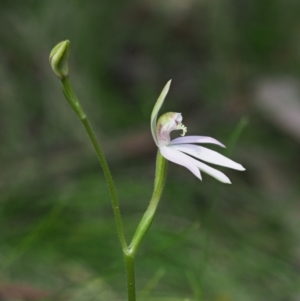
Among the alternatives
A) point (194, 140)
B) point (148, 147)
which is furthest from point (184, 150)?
point (148, 147)

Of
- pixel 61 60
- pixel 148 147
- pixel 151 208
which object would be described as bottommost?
pixel 148 147

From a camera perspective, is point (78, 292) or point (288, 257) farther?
point (288, 257)

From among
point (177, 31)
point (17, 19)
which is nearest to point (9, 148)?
point (17, 19)

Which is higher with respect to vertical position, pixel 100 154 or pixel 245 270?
pixel 100 154

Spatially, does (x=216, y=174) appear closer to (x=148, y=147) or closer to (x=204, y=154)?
(x=204, y=154)

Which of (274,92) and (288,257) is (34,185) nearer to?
(288,257)

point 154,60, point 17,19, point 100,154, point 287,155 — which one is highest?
point 100,154

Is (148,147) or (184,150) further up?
(184,150)
